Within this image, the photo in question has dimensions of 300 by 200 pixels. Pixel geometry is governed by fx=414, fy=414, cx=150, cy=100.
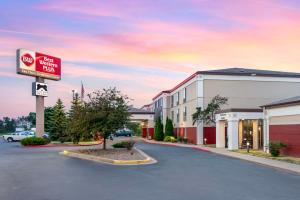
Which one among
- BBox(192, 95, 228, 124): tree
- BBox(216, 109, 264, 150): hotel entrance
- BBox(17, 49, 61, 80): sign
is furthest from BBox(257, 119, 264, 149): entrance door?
BBox(17, 49, 61, 80): sign

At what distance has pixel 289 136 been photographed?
28.0m

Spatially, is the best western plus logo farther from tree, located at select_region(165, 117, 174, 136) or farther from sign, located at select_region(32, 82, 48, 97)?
tree, located at select_region(165, 117, 174, 136)

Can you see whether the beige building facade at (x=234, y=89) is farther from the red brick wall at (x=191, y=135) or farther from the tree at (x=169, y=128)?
the tree at (x=169, y=128)

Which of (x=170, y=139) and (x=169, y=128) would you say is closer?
(x=170, y=139)

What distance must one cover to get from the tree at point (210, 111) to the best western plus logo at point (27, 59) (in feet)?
63.1

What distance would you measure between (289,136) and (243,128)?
1093 cm

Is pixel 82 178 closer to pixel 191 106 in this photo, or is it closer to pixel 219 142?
pixel 219 142

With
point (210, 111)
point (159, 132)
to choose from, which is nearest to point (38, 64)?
point (210, 111)

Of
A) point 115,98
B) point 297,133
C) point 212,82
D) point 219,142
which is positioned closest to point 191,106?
point 212,82

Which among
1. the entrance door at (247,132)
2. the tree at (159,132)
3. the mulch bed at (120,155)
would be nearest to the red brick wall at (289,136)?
the entrance door at (247,132)

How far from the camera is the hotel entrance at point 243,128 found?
37.3 m

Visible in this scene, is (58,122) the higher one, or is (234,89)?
(234,89)

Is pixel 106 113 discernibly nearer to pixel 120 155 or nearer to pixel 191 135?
pixel 120 155

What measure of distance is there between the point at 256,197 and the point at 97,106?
67.3 feet
